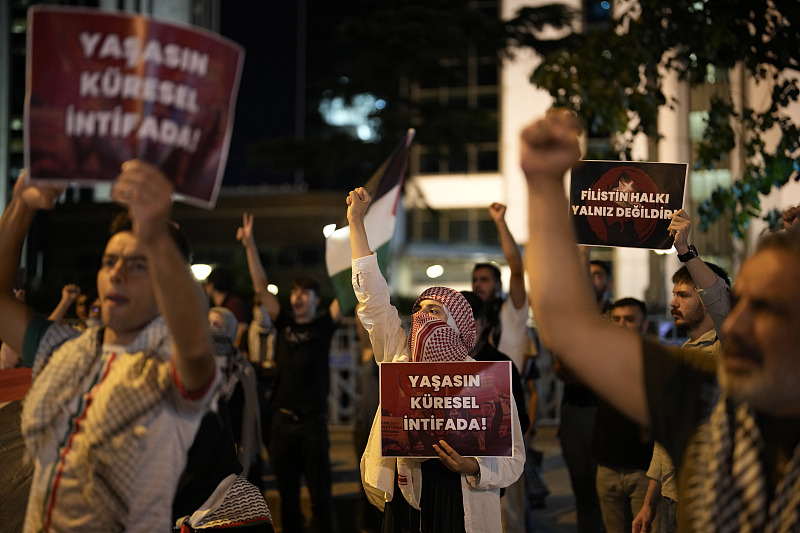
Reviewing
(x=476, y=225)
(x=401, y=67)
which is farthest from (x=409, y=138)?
(x=476, y=225)

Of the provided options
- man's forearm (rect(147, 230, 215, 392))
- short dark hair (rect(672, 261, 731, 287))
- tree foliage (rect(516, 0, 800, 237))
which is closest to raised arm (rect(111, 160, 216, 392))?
man's forearm (rect(147, 230, 215, 392))

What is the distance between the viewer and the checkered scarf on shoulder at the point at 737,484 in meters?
2.08

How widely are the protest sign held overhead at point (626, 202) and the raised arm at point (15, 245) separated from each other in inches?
122

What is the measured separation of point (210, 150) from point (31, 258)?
38.5m

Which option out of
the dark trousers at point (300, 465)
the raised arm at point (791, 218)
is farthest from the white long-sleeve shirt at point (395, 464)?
the dark trousers at point (300, 465)

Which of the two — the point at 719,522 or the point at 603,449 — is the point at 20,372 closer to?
the point at 603,449

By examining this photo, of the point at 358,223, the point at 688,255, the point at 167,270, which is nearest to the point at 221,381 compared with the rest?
the point at 167,270

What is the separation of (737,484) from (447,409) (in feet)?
7.82

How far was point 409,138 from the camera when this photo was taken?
719 centimetres

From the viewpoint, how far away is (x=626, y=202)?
521 centimetres

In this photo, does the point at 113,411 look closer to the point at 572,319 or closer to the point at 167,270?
the point at 167,270

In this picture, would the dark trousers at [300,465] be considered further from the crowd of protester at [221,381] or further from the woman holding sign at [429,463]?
the crowd of protester at [221,381]

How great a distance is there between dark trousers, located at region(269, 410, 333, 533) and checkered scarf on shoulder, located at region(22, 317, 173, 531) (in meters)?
5.06

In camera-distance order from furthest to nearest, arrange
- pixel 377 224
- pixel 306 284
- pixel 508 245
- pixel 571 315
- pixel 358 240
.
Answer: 1. pixel 306 284
2. pixel 377 224
3. pixel 508 245
4. pixel 358 240
5. pixel 571 315
